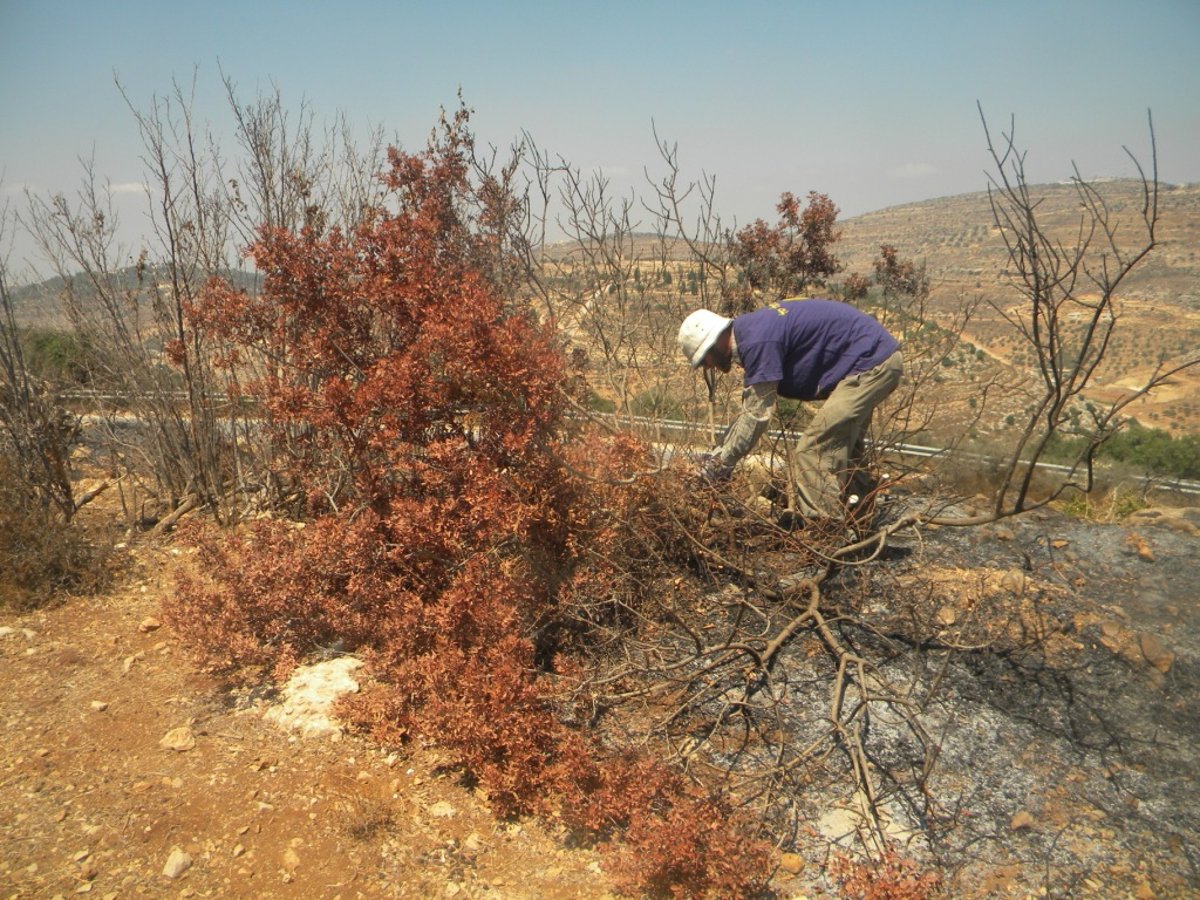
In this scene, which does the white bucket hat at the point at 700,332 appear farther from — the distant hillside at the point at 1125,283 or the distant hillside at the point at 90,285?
the distant hillside at the point at 90,285

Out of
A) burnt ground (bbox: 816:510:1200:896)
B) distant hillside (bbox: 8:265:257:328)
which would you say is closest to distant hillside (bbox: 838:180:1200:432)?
burnt ground (bbox: 816:510:1200:896)

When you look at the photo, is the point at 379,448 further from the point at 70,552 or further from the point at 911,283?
the point at 911,283

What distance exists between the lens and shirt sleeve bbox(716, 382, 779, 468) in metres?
3.84

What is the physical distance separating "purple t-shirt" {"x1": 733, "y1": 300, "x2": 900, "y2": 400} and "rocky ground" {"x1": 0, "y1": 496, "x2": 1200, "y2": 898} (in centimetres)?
120

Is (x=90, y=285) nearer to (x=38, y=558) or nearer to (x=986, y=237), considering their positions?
(x=38, y=558)

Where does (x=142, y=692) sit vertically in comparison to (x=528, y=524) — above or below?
below

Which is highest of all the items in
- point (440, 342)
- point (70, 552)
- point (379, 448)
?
point (440, 342)

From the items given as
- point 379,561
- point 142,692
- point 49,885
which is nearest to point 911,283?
point 379,561

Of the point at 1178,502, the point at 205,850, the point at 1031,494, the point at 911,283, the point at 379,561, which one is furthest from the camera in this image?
the point at 911,283

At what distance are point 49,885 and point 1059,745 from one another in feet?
12.4

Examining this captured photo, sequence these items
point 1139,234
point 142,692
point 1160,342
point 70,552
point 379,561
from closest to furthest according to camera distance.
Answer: point 142,692 → point 379,561 → point 70,552 → point 1160,342 → point 1139,234

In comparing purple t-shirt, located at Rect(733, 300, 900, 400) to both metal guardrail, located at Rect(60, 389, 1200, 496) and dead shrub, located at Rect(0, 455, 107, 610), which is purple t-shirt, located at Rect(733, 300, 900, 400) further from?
dead shrub, located at Rect(0, 455, 107, 610)

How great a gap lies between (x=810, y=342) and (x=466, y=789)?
9.02 ft

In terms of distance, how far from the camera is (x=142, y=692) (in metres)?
3.74
